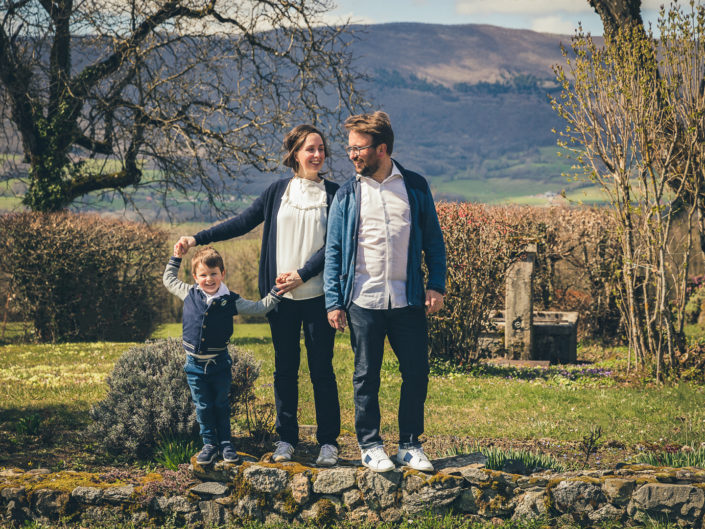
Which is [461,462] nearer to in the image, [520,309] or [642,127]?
[642,127]

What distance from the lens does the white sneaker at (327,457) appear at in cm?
470

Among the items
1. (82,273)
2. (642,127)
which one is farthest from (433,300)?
(82,273)

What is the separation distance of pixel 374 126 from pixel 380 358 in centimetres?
138

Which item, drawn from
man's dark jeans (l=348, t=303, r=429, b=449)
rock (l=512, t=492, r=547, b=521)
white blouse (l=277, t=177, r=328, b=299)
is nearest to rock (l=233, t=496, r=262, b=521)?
man's dark jeans (l=348, t=303, r=429, b=449)

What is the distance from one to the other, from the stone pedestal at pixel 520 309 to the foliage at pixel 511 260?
0.42m

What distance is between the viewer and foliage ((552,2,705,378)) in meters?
7.95

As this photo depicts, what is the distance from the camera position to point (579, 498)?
14.5ft

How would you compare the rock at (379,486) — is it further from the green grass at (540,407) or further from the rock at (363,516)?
the green grass at (540,407)

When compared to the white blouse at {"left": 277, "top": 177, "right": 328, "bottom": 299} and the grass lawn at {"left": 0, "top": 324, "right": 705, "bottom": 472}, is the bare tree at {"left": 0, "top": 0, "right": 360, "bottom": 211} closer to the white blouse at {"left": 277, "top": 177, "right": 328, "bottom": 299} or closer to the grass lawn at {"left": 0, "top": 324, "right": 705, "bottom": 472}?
the grass lawn at {"left": 0, "top": 324, "right": 705, "bottom": 472}

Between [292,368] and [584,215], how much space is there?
1085 cm

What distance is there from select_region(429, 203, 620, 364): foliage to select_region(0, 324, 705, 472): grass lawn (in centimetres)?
72

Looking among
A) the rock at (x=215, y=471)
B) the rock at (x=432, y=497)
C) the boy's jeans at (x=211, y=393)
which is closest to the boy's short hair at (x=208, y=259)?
the boy's jeans at (x=211, y=393)

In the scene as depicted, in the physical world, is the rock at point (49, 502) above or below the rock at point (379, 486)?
below

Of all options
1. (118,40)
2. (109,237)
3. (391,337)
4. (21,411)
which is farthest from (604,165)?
(118,40)
